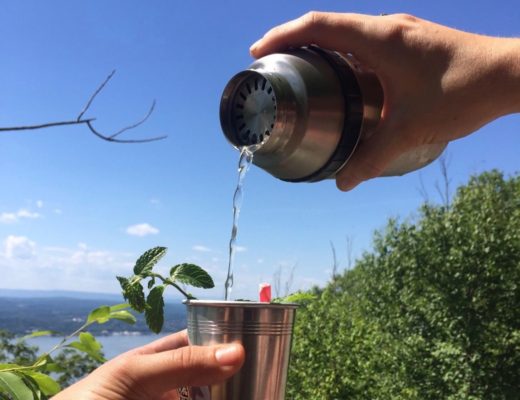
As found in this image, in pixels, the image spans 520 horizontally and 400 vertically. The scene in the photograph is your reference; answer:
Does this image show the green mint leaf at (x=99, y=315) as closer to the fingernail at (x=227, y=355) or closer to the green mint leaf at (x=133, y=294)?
the green mint leaf at (x=133, y=294)

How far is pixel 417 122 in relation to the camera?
1108 millimetres

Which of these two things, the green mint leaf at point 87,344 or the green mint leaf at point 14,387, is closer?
the green mint leaf at point 14,387

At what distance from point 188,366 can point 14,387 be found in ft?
1.04

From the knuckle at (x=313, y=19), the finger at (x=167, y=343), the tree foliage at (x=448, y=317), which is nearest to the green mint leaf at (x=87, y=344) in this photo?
the finger at (x=167, y=343)

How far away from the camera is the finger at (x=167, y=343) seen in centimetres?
96

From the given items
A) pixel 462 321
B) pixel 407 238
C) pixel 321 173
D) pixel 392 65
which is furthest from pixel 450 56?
pixel 407 238

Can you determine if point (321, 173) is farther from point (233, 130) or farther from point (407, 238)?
point (407, 238)

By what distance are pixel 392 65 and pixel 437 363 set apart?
5.00m

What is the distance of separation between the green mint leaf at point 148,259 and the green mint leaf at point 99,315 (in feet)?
1.02

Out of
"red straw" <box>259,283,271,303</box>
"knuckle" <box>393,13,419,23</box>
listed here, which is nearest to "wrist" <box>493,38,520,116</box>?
"knuckle" <box>393,13,419,23</box>

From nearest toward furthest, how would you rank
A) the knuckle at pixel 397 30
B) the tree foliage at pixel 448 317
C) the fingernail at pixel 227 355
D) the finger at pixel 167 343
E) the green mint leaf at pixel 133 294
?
the fingernail at pixel 227 355, the green mint leaf at pixel 133 294, the finger at pixel 167 343, the knuckle at pixel 397 30, the tree foliage at pixel 448 317

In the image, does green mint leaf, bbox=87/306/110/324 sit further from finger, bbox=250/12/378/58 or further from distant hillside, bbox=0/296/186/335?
finger, bbox=250/12/378/58

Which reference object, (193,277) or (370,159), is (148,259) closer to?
(193,277)

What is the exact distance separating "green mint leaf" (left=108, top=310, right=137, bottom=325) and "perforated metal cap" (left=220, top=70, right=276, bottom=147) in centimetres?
41
